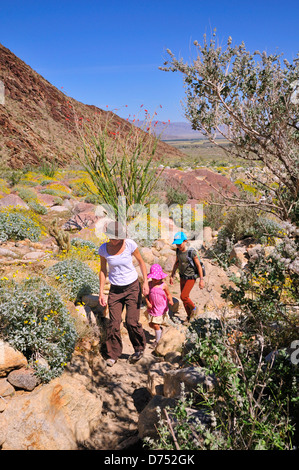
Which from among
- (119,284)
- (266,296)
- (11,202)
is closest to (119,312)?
(119,284)

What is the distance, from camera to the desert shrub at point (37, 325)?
120 inches

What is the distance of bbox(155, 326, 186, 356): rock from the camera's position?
4.11 m

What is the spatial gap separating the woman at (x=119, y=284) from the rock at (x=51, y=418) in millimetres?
829

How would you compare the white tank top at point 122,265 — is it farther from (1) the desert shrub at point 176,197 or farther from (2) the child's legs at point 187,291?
(1) the desert shrub at point 176,197

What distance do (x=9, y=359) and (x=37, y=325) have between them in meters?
0.42

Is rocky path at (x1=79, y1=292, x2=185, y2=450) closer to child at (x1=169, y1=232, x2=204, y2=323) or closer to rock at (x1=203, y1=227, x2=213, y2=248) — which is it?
child at (x1=169, y1=232, x2=204, y2=323)

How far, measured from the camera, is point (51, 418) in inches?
105

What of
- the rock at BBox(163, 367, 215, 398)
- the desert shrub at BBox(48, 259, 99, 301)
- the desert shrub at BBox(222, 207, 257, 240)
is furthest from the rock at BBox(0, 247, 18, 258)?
the desert shrub at BBox(222, 207, 257, 240)

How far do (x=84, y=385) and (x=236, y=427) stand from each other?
1894 millimetres

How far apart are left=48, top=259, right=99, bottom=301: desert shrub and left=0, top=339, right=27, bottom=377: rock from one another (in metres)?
1.29

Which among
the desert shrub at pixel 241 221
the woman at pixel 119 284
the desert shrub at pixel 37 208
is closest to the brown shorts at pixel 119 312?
the woman at pixel 119 284

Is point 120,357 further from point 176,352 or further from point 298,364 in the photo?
point 298,364

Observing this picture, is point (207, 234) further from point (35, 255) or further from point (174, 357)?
point (174, 357)
